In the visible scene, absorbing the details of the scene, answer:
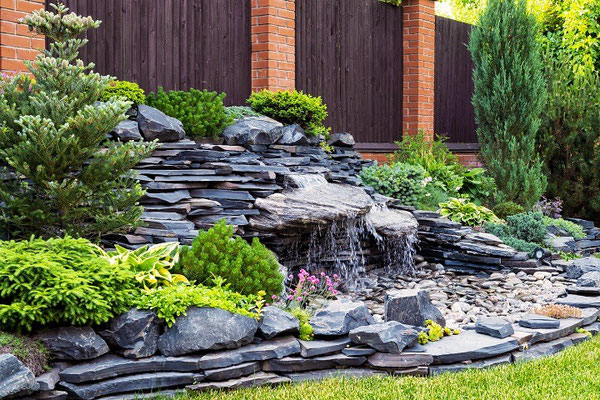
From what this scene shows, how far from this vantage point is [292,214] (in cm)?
705

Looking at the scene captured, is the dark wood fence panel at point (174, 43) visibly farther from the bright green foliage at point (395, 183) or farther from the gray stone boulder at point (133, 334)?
the gray stone boulder at point (133, 334)

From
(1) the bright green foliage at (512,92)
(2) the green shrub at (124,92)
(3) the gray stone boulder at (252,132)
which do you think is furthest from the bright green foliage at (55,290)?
(1) the bright green foliage at (512,92)

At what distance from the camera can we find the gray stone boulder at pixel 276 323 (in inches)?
189

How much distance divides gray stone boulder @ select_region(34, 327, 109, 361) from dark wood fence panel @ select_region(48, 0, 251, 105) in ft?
14.8

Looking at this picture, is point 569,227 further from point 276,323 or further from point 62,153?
point 62,153

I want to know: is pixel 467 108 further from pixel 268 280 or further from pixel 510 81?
pixel 268 280

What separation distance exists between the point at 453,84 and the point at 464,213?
5090mm

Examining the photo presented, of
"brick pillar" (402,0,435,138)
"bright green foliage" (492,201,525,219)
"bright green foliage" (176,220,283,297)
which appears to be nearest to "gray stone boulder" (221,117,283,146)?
"bright green foliage" (176,220,283,297)

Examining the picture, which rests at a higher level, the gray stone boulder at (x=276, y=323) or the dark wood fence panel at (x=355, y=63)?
the dark wood fence panel at (x=355, y=63)

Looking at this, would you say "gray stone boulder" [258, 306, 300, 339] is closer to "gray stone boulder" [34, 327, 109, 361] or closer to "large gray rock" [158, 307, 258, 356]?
"large gray rock" [158, 307, 258, 356]

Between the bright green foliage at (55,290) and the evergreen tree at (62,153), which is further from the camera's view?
the evergreen tree at (62,153)

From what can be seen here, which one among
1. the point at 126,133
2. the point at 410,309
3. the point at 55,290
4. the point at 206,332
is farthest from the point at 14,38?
the point at 410,309

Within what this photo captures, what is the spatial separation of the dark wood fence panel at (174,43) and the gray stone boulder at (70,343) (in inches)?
177

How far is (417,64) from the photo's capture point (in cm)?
1240
